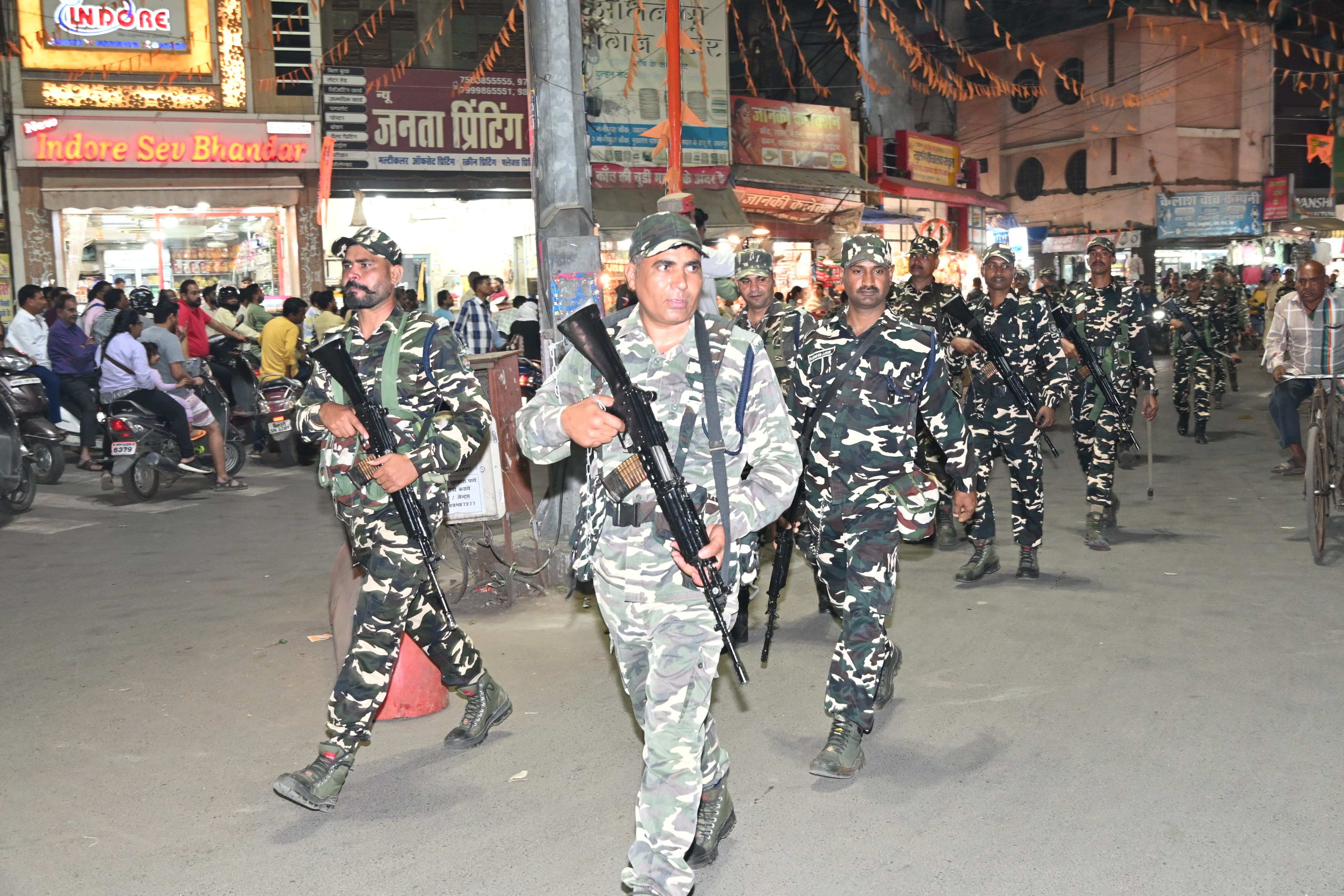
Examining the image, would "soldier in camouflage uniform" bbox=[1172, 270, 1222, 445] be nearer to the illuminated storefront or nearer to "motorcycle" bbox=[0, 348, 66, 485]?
"motorcycle" bbox=[0, 348, 66, 485]

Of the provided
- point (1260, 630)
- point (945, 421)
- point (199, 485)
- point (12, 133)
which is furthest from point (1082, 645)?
point (12, 133)

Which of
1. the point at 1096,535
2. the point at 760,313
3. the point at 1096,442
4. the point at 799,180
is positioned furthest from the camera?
the point at 799,180

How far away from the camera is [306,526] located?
32.2 feet

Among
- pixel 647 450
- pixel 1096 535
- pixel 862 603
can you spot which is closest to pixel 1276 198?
pixel 1096 535

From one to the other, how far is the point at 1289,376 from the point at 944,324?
9.36 ft

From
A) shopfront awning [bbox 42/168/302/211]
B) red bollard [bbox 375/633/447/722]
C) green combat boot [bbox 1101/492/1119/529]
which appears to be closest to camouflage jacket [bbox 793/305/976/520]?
red bollard [bbox 375/633/447/722]

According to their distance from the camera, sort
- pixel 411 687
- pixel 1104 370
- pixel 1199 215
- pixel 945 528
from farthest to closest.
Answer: pixel 1199 215, pixel 1104 370, pixel 945 528, pixel 411 687

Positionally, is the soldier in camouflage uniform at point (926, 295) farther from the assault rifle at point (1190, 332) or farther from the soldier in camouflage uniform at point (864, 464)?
the assault rifle at point (1190, 332)

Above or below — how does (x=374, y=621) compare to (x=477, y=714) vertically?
above

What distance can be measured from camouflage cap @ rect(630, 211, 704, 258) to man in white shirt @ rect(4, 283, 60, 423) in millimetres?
11055

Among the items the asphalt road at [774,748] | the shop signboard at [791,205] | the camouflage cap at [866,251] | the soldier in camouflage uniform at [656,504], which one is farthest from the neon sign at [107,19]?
the soldier in camouflage uniform at [656,504]

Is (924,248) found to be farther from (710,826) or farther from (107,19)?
(107,19)

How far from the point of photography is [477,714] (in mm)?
4918

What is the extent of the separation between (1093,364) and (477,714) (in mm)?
5708
